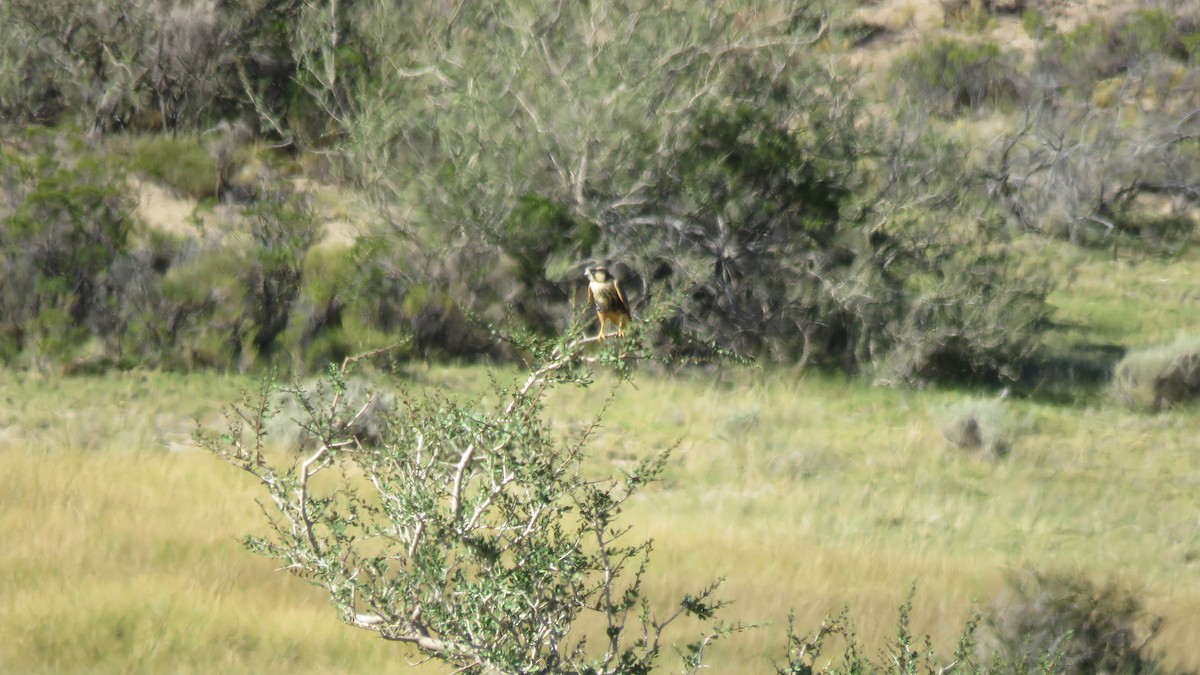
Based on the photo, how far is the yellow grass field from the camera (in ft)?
20.4

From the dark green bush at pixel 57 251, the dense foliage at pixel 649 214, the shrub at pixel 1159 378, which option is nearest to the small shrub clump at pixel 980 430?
the dense foliage at pixel 649 214

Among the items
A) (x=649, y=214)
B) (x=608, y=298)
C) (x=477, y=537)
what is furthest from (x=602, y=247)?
(x=477, y=537)

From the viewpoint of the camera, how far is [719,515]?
10.9 metres

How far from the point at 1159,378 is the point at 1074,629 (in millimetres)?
9079

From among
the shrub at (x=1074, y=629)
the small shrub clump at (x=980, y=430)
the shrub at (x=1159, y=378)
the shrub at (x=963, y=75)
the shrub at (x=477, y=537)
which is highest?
the shrub at (x=477, y=537)

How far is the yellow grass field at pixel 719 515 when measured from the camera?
6230 millimetres

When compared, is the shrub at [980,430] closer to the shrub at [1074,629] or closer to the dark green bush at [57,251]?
the shrub at [1074,629]

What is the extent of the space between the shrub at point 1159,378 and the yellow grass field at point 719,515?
10.3 inches

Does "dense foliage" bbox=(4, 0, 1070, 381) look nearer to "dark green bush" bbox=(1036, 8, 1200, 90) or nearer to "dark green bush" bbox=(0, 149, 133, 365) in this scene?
"dark green bush" bbox=(0, 149, 133, 365)

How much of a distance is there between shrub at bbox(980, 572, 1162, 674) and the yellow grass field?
0.22 m

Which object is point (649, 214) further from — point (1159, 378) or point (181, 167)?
point (181, 167)

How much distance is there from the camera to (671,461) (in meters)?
12.9

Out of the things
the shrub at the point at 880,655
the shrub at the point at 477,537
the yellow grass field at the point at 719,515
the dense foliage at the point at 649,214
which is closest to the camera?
the shrub at the point at 477,537

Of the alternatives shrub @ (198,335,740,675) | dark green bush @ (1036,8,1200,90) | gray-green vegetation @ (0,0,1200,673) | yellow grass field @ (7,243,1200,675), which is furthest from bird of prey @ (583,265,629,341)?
dark green bush @ (1036,8,1200,90)
